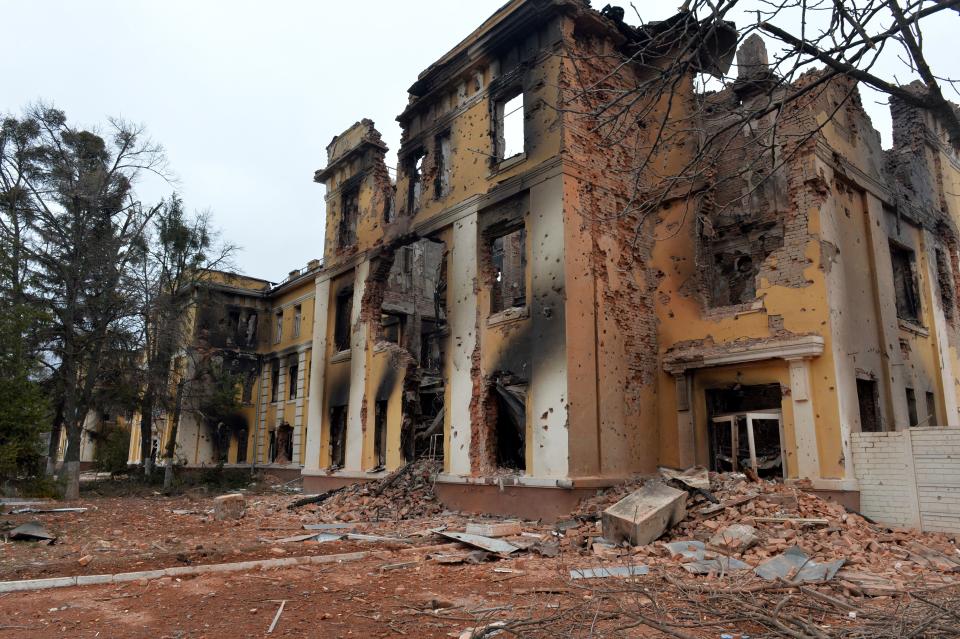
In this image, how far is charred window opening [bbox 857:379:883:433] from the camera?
12344mm

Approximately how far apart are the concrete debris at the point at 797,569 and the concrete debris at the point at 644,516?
1924mm

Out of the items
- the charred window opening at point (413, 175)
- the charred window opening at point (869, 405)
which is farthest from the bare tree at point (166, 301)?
the charred window opening at point (869, 405)

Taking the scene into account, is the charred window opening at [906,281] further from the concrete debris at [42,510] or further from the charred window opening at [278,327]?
the charred window opening at [278,327]

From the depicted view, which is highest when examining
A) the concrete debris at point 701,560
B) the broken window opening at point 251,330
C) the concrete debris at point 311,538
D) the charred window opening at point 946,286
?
the broken window opening at point 251,330

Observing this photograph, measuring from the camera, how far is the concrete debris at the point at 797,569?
273 inches

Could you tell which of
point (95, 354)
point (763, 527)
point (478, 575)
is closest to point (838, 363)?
point (763, 527)

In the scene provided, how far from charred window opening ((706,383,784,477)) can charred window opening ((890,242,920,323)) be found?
17.6ft

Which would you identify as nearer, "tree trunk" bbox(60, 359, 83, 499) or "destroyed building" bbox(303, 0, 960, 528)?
"destroyed building" bbox(303, 0, 960, 528)

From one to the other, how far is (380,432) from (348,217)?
7.21 m

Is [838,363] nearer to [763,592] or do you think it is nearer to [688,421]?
[688,421]

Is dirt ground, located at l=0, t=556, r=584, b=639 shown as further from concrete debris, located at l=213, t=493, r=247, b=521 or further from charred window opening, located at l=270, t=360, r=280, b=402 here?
charred window opening, located at l=270, t=360, r=280, b=402

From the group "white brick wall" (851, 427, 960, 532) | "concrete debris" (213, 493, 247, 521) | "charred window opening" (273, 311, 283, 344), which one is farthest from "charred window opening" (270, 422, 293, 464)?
"white brick wall" (851, 427, 960, 532)

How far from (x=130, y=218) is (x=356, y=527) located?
15.5 metres

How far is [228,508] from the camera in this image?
13.6m
